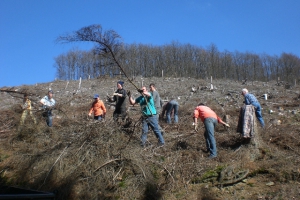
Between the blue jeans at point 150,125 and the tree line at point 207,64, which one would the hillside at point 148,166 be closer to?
the blue jeans at point 150,125

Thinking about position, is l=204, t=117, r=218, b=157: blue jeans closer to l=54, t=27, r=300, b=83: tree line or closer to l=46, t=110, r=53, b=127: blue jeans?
l=46, t=110, r=53, b=127: blue jeans

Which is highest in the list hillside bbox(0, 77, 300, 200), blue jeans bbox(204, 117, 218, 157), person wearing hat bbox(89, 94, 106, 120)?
person wearing hat bbox(89, 94, 106, 120)

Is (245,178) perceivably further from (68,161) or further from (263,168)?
(68,161)

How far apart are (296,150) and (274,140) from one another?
850 millimetres

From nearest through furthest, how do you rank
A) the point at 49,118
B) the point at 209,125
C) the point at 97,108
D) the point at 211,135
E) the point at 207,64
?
1. the point at 211,135
2. the point at 209,125
3. the point at 97,108
4. the point at 49,118
5. the point at 207,64

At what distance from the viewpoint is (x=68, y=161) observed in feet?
21.9

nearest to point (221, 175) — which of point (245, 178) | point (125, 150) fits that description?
point (245, 178)

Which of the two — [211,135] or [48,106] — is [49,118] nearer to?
[48,106]

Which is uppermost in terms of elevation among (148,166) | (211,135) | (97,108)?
(97,108)

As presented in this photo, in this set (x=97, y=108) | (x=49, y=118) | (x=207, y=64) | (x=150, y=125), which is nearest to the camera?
(x=150, y=125)

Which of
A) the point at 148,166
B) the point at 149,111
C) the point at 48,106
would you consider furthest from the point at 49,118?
the point at 148,166

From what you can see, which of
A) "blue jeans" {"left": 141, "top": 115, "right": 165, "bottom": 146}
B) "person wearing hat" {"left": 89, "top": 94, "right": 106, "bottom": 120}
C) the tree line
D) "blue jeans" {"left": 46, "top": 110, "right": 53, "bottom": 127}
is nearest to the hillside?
"blue jeans" {"left": 141, "top": 115, "right": 165, "bottom": 146}

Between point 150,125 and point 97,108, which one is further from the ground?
point 97,108

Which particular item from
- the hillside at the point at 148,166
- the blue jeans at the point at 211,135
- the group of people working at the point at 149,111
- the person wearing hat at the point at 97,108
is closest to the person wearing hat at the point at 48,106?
the group of people working at the point at 149,111
